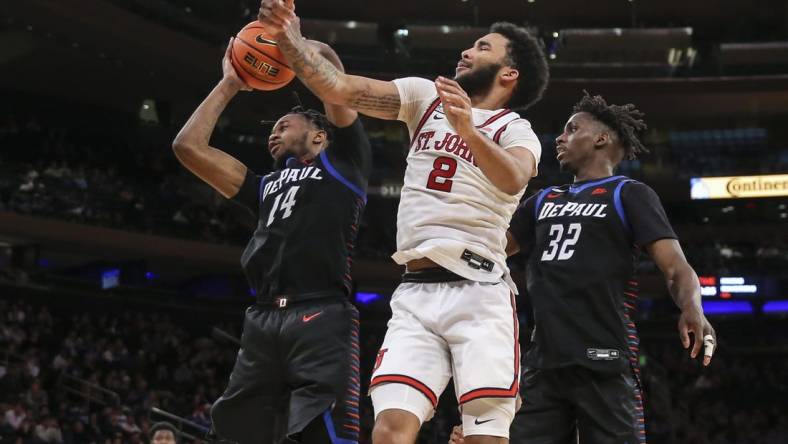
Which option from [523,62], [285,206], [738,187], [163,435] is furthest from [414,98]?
[738,187]

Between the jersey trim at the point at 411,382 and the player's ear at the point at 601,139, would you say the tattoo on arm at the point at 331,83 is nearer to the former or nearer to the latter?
the jersey trim at the point at 411,382

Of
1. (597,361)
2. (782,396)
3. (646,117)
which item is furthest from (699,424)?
(597,361)

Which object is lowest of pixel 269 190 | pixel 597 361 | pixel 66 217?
pixel 597 361

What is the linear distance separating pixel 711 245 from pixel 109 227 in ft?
52.3

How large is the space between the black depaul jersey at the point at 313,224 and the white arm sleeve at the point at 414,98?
0.87 m

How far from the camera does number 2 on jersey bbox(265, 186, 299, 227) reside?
532 centimetres

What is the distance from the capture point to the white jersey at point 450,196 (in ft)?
13.6

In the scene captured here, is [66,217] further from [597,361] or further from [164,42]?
[597,361]

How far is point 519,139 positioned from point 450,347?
941mm

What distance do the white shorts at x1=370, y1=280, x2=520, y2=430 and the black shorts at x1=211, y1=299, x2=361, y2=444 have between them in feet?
2.71

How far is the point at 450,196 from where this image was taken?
420 cm

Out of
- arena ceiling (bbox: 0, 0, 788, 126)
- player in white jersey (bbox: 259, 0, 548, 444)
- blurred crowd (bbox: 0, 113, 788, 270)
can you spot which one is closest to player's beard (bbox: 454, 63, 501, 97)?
player in white jersey (bbox: 259, 0, 548, 444)

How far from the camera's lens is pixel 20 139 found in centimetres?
2275

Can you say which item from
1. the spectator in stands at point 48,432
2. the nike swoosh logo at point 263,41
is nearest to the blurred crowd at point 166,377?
the spectator in stands at point 48,432
